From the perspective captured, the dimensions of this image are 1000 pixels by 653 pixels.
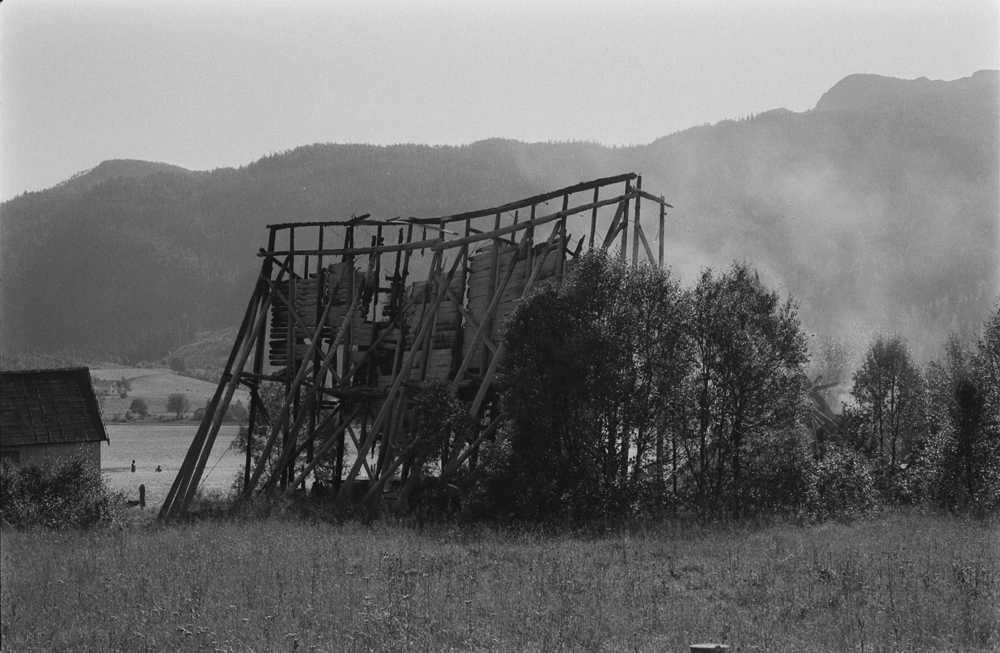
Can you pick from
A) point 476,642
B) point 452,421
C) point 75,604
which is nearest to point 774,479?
point 452,421

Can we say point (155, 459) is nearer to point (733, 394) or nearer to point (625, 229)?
point (625, 229)

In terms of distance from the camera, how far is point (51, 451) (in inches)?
1156

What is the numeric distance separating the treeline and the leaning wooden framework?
1.62 m

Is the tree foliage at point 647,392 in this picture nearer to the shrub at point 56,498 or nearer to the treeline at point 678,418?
the treeline at point 678,418

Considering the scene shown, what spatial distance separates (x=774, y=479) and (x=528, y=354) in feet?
16.9

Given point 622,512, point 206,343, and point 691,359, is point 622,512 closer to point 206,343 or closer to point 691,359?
point 691,359

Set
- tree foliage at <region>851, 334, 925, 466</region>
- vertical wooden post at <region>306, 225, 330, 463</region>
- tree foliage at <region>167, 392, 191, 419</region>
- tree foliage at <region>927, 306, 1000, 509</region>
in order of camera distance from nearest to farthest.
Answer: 1. tree foliage at <region>927, 306, 1000, 509</region>
2. vertical wooden post at <region>306, 225, 330, 463</region>
3. tree foliage at <region>851, 334, 925, 466</region>
4. tree foliage at <region>167, 392, 191, 419</region>

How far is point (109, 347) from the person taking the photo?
191 meters

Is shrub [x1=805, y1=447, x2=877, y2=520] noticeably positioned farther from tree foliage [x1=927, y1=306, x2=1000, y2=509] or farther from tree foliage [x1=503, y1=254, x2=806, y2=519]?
tree foliage [x1=927, y1=306, x2=1000, y2=509]

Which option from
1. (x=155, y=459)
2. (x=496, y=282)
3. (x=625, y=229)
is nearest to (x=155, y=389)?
(x=155, y=459)

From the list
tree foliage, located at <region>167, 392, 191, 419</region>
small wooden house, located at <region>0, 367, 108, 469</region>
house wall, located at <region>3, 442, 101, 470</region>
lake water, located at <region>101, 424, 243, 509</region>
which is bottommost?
lake water, located at <region>101, 424, 243, 509</region>

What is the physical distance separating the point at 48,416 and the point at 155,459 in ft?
118

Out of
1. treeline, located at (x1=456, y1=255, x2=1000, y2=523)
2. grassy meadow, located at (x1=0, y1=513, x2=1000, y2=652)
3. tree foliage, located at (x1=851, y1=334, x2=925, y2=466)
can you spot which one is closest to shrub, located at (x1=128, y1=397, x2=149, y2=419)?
tree foliage, located at (x1=851, y1=334, x2=925, y2=466)

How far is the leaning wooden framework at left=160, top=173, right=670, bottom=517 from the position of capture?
23.0 metres
